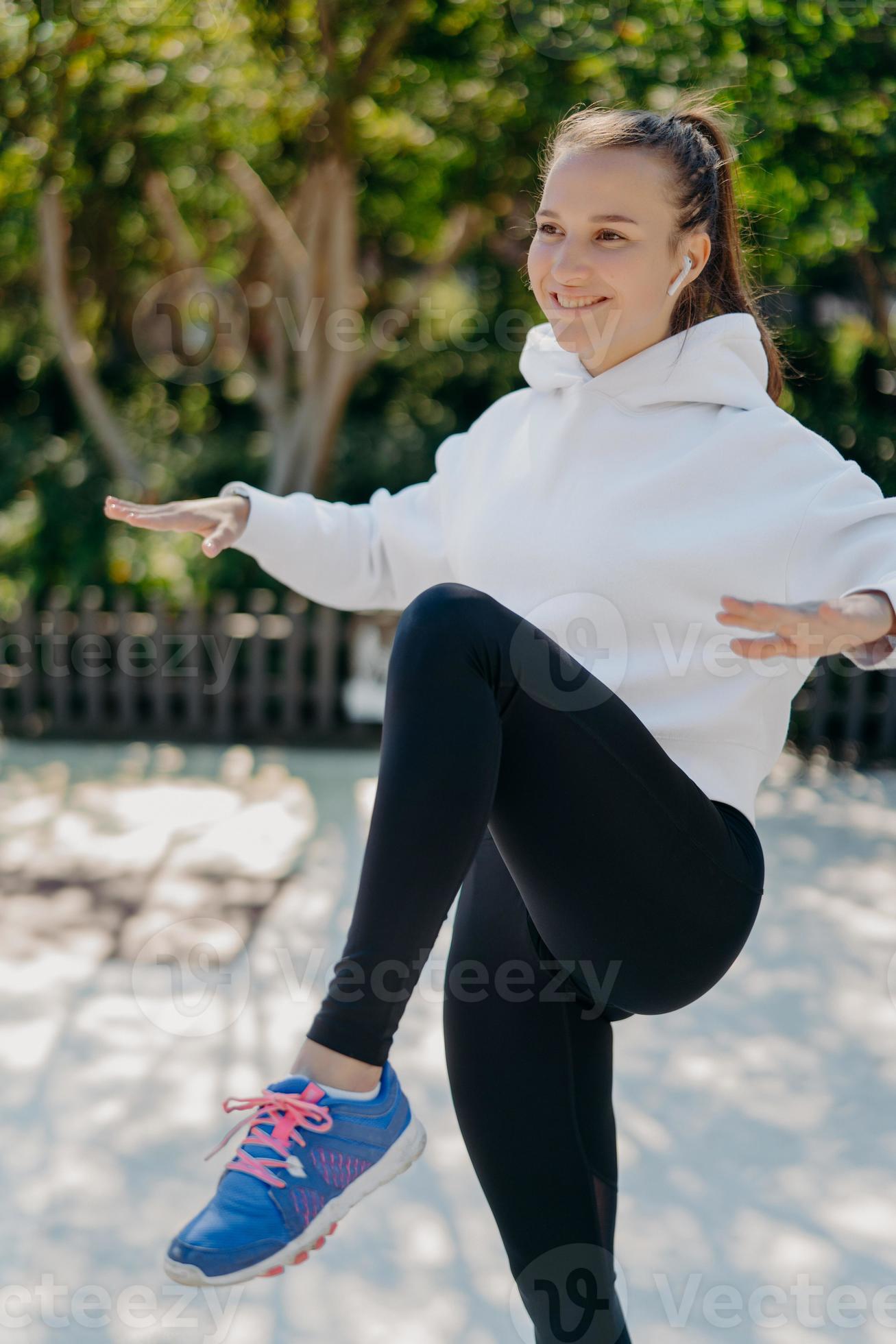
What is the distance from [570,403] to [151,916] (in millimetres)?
2677

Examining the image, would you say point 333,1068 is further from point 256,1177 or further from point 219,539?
point 219,539

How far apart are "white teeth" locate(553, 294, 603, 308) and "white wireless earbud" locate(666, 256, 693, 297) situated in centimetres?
9

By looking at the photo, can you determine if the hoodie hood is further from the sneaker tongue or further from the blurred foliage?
the blurred foliage

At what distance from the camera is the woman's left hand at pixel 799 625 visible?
3.99ft

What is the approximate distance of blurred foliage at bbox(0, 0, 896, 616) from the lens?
4.44 metres

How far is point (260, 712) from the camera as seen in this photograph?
20.0 feet

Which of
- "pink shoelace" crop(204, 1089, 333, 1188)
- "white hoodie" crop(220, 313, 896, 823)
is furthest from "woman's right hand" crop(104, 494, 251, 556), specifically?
"pink shoelace" crop(204, 1089, 333, 1188)

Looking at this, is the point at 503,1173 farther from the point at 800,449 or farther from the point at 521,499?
the point at 800,449

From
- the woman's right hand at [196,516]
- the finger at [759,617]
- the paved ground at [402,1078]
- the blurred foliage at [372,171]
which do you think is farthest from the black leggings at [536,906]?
the blurred foliage at [372,171]

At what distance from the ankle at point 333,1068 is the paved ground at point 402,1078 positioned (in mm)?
917

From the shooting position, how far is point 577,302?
5.27 feet

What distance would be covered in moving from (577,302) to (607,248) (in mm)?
75

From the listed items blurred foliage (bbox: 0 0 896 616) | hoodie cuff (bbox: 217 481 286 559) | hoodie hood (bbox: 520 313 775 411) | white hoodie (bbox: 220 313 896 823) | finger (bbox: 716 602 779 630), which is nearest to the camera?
finger (bbox: 716 602 779 630)

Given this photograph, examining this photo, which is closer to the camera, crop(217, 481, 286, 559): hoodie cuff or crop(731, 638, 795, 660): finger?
crop(731, 638, 795, 660): finger
